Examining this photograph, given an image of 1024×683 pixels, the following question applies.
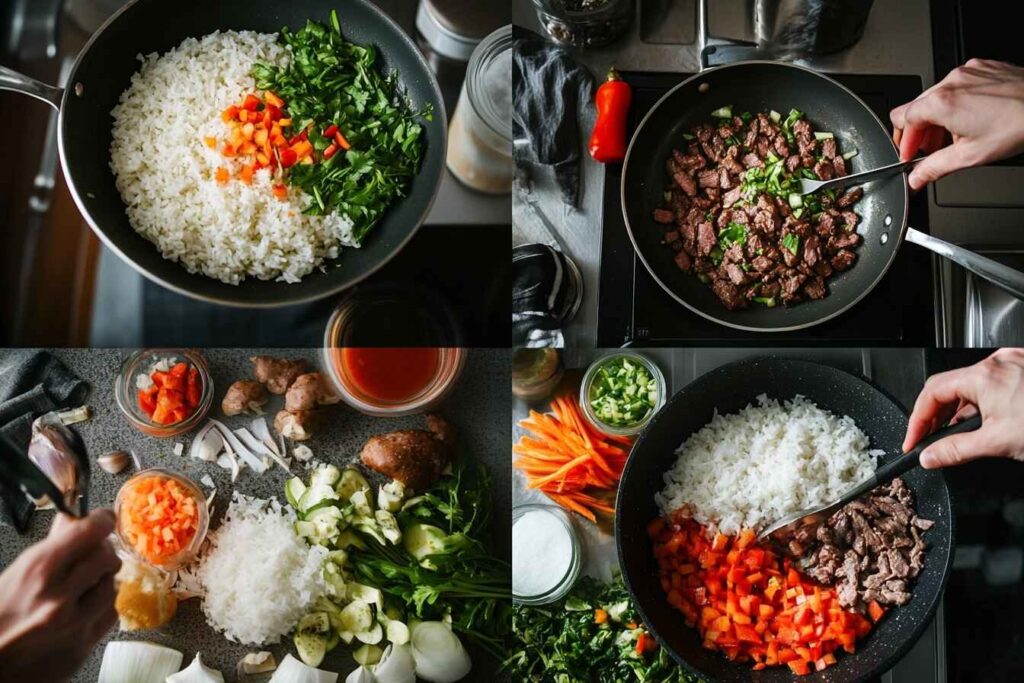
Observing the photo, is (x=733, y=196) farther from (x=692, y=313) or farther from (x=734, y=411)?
(x=734, y=411)

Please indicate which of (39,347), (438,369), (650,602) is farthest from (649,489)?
(39,347)

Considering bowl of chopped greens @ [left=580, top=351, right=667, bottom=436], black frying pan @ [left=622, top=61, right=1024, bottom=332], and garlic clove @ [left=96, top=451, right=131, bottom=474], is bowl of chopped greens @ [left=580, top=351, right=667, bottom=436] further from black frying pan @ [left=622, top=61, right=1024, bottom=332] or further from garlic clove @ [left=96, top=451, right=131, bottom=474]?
garlic clove @ [left=96, top=451, right=131, bottom=474]

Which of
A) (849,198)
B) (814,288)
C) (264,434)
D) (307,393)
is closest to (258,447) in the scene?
(264,434)

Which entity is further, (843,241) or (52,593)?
(843,241)

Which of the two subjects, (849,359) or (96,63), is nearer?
(96,63)

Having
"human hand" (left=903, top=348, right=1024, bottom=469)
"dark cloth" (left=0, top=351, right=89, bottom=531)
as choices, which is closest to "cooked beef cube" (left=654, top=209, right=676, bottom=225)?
"human hand" (left=903, top=348, right=1024, bottom=469)

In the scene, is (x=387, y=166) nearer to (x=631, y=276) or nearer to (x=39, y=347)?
(x=631, y=276)

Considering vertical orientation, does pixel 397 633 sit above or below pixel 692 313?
below
